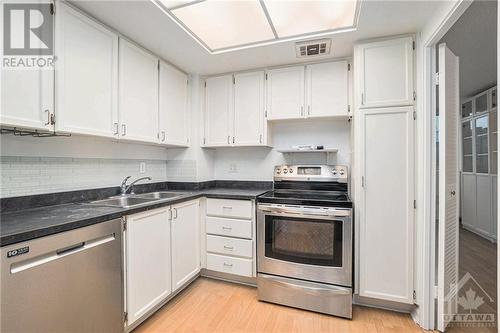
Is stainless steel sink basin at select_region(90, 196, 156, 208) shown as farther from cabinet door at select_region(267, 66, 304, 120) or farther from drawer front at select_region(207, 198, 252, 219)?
cabinet door at select_region(267, 66, 304, 120)

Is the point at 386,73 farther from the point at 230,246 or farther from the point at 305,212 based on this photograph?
the point at 230,246

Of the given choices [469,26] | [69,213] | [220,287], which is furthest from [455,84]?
[69,213]

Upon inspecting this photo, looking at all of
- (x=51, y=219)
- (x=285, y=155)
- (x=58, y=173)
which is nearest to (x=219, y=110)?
(x=285, y=155)

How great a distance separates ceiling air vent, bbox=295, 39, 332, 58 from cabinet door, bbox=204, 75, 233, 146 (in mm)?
878

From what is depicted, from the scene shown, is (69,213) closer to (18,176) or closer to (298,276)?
(18,176)

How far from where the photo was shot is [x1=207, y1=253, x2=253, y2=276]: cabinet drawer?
237 centimetres

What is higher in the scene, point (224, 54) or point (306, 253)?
point (224, 54)

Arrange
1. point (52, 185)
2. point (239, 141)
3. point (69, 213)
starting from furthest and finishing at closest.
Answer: point (239, 141)
point (52, 185)
point (69, 213)

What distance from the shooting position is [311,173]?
2.58 m

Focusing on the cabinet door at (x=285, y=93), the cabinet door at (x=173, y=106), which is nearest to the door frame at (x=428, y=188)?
the cabinet door at (x=285, y=93)

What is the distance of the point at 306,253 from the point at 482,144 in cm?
405

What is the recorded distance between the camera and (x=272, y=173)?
291 centimetres

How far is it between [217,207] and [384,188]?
156 cm

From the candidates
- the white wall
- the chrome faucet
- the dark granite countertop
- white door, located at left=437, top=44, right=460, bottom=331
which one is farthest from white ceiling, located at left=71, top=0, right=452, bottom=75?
the dark granite countertop
